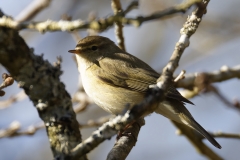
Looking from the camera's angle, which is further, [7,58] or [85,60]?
[85,60]

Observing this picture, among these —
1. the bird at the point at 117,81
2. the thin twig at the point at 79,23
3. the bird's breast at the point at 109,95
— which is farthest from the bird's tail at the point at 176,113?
the thin twig at the point at 79,23

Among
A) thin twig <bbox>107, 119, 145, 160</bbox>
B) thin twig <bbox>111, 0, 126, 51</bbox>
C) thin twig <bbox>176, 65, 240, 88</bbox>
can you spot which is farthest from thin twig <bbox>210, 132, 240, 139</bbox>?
thin twig <bbox>111, 0, 126, 51</bbox>

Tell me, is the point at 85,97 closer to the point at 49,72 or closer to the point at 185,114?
the point at 185,114

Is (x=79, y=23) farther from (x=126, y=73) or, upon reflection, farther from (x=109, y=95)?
(x=126, y=73)

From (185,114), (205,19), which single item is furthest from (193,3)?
(205,19)

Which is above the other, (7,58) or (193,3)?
(193,3)

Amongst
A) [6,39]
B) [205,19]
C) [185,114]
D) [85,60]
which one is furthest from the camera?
[205,19]

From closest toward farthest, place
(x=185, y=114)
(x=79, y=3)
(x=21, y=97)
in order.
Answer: (x=185, y=114)
(x=21, y=97)
(x=79, y=3)
